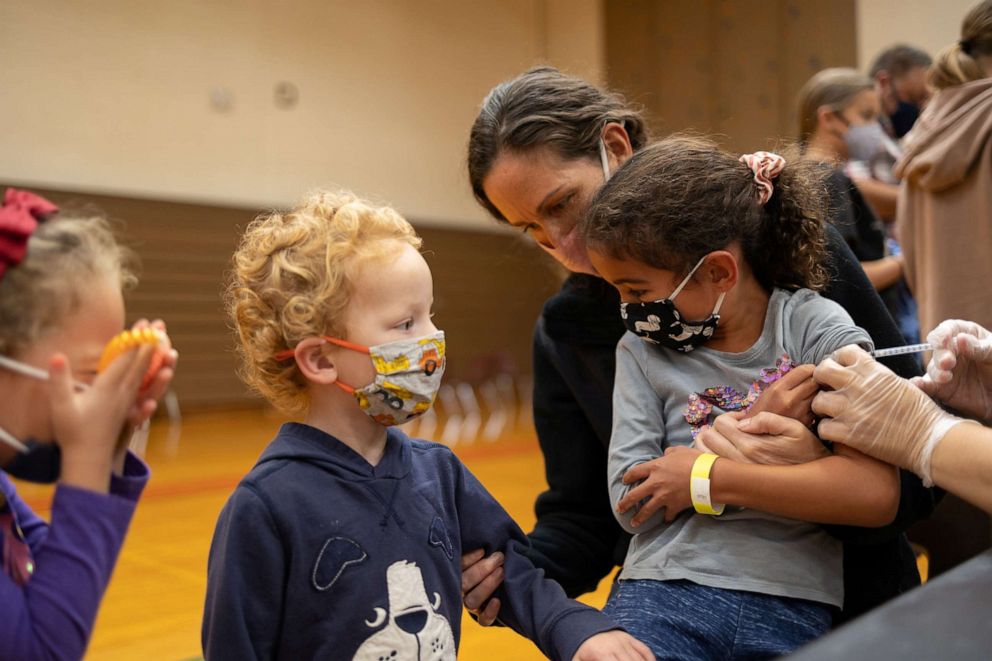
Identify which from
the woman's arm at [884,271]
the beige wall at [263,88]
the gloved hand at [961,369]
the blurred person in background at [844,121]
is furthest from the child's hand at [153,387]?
the beige wall at [263,88]

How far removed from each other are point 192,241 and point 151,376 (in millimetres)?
9354

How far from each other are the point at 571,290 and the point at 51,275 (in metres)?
1.28

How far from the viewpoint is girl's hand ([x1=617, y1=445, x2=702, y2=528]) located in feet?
5.19

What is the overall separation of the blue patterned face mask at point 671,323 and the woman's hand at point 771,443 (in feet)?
0.69

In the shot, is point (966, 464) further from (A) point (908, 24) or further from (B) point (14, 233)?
(A) point (908, 24)

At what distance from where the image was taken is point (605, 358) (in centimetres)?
213

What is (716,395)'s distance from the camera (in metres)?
1.72

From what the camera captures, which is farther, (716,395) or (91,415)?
(716,395)

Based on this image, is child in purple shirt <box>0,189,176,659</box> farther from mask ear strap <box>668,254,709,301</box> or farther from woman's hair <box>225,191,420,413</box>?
mask ear strap <box>668,254,709,301</box>

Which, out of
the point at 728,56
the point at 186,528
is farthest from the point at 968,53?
the point at 728,56

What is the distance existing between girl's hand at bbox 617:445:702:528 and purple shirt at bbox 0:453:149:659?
0.85 meters

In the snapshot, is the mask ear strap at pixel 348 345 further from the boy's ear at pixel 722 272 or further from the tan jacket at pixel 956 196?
the tan jacket at pixel 956 196

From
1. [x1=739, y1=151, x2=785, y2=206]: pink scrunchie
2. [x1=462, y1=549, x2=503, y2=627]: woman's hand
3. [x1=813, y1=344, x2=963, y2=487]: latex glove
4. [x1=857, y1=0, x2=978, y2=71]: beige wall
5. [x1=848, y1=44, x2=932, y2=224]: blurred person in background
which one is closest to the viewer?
[x1=813, y1=344, x2=963, y2=487]: latex glove

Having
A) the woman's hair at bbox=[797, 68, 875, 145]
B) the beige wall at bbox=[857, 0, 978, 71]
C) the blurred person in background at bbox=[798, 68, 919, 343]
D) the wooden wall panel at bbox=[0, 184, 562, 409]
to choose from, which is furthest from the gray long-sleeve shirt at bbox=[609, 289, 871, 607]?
the beige wall at bbox=[857, 0, 978, 71]
